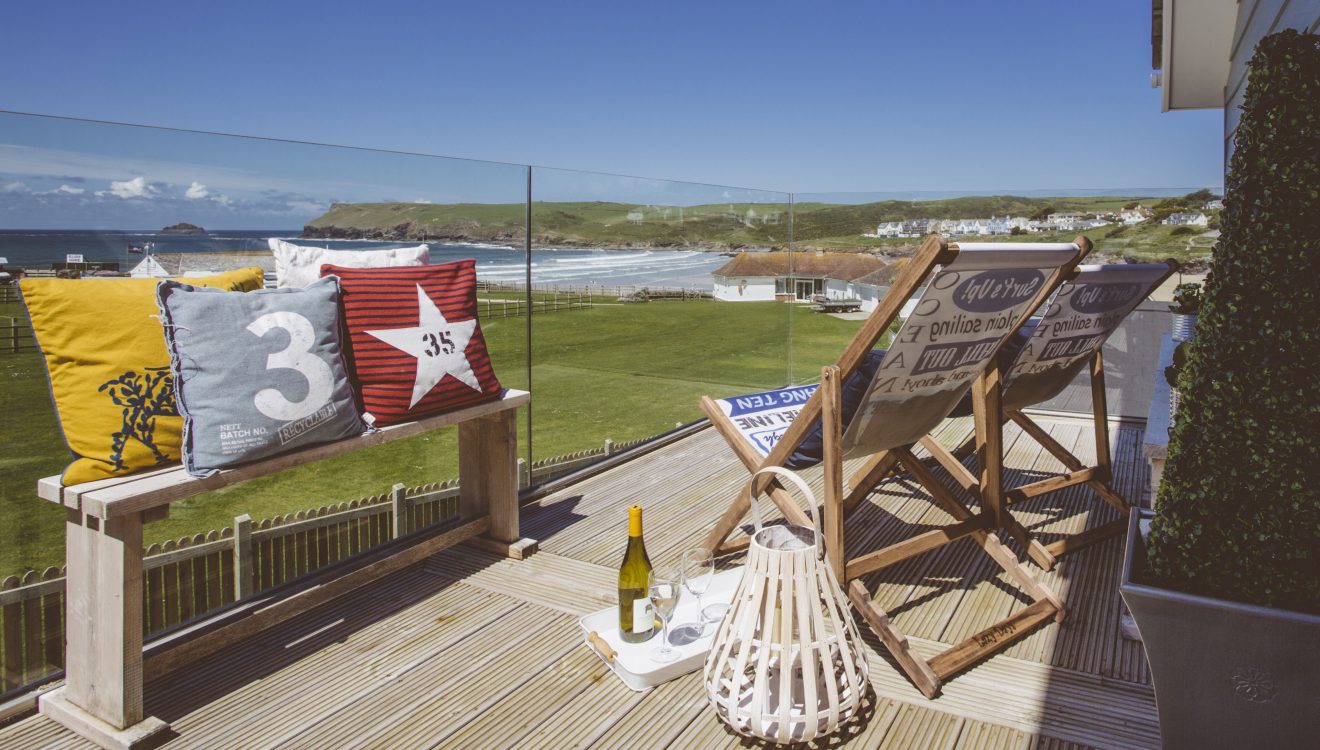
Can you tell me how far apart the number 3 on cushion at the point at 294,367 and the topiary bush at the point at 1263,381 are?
6.99ft

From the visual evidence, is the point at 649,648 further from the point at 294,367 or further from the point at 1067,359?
the point at 1067,359

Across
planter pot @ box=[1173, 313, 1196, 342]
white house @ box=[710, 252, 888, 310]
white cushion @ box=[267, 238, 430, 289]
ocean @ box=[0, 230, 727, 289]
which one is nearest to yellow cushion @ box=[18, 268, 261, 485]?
ocean @ box=[0, 230, 727, 289]

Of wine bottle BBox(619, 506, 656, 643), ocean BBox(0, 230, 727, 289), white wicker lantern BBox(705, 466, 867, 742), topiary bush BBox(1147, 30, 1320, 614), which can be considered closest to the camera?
topiary bush BBox(1147, 30, 1320, 614)

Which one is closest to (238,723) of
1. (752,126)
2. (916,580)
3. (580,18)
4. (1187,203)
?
(916,580)

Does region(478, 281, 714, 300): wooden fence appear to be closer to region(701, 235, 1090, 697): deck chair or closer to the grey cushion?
the grey cushion

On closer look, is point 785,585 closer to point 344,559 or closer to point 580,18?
point 344,559

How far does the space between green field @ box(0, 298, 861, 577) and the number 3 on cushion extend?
0.44m

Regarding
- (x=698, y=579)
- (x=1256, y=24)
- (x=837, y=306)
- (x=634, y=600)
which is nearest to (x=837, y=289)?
(x=837, y=306)

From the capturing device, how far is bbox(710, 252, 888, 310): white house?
6176 millimetres

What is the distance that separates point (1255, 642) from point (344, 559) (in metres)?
2.78

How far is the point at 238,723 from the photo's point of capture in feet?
6.88

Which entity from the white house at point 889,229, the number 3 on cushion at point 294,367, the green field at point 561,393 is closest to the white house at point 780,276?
the green field at point 561,393

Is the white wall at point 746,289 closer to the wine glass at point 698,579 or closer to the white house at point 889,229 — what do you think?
the white house at point 889,229

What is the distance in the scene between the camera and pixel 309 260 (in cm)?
279
